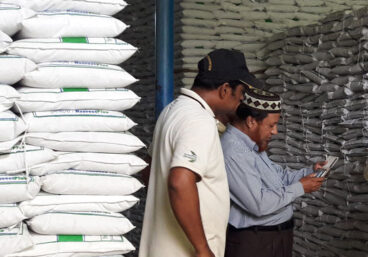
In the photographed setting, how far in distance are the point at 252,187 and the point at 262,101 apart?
457 millimetres

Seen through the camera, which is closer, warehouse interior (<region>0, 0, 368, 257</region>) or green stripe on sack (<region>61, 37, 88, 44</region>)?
green stripe on sack (<region>61, 37, 88, 44</region>)

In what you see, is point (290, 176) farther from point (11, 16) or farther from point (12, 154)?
point (11, 16)

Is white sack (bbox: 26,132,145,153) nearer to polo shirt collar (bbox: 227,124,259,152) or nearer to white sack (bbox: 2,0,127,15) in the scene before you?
white sack (bbox: 2,0,127,15)

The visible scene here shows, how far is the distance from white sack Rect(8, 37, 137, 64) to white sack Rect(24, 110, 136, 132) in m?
0.23

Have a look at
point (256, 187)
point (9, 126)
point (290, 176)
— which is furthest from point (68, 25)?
point (290, 176)

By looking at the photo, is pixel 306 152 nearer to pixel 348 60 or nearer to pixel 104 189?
pixel 348 60

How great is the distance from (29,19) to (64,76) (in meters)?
0.27

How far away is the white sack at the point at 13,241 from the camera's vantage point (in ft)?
8.17

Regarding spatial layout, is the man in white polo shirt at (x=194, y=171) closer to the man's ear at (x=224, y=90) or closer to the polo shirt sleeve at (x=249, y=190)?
the man's ear at (x=224, y=90)

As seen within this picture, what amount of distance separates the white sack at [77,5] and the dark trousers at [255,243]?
4.43 ft

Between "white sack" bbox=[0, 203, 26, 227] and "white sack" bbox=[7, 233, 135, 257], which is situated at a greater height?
"white sack" bbox=[0, 203, 26, 227]

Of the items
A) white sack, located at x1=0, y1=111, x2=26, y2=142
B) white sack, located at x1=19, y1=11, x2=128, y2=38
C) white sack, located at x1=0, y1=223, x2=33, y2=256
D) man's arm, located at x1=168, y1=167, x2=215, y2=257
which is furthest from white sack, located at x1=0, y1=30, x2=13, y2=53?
man's arm, located at x1=168, y1=167, x2=215, y2=257

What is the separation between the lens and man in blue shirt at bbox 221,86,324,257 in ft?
→ 10.7

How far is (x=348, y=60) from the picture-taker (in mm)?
4520
